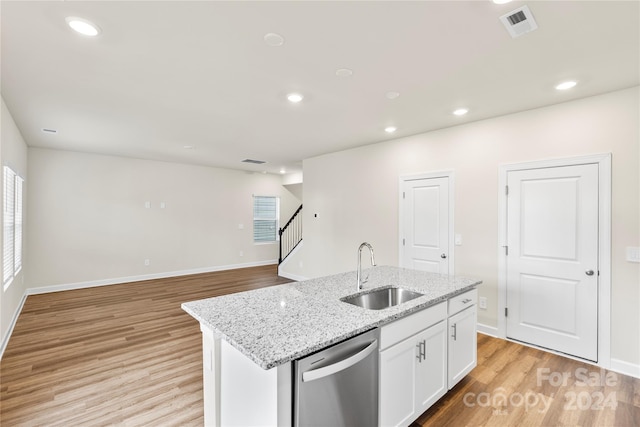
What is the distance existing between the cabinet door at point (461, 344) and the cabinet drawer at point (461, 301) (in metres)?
0.04

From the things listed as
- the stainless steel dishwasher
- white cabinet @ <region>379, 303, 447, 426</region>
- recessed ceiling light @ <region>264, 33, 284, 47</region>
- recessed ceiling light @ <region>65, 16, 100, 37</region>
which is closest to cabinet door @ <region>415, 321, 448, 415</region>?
white cabinet @ <region>379, 303, 447, 426</region>

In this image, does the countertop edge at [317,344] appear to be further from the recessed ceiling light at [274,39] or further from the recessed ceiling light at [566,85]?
the recessed ceiling light at [566,85]

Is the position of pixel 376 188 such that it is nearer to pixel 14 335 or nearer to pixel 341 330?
pixel 341 330

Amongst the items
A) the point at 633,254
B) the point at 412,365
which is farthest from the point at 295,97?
the point at 633,254

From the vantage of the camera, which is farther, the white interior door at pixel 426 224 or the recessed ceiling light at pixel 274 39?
the white interior door at pixel 426 224

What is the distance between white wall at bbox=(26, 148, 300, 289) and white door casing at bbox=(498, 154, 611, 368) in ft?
21.0

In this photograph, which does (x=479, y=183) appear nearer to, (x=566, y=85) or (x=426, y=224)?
(x=426, y=224)

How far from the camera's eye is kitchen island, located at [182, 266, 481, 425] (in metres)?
1.32

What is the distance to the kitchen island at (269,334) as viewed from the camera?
132cm

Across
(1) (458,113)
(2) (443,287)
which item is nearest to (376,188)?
(1) (458,113)

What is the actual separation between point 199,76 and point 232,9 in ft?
3.31

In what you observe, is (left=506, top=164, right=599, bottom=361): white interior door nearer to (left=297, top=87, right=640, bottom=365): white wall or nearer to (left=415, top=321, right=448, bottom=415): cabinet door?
(left=297, top=87, right=640, bottom=365): white wall

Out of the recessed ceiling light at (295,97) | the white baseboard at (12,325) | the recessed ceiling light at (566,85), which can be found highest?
the recessed ceiling light at (295,97)

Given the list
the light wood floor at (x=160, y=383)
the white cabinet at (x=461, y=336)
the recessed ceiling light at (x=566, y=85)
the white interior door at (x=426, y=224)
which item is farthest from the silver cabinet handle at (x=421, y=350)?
the recessed ceiling light at (x=566, y=85)
